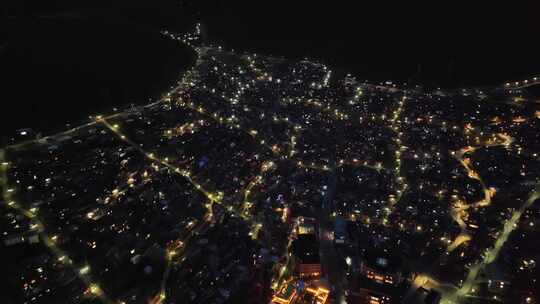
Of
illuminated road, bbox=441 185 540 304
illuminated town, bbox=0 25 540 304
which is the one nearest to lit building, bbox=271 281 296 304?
illuminated town, bbox=0 25 540 304

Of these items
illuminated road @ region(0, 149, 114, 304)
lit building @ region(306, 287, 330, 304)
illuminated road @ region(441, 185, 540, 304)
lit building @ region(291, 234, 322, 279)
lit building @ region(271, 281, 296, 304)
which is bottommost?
illuminated road @ region(0, 149, 114, 304)

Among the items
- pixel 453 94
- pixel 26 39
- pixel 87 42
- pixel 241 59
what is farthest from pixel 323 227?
pixel 26 39

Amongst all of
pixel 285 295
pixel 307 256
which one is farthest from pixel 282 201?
pixel 285 295

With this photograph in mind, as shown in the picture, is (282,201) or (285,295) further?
(282,201)

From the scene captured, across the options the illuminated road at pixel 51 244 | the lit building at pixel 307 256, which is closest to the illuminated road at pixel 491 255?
the lit building at pixel 307 256

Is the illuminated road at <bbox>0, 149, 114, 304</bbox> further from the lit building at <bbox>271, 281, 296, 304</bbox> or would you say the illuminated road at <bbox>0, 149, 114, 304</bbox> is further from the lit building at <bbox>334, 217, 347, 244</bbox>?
the lit building at <bbox>334, 217, 347, 244</bbox>

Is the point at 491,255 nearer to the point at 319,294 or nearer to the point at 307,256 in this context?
the point at 319,294

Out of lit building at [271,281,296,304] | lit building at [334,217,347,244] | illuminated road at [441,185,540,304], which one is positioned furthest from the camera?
lit building at [334,217,347,244]

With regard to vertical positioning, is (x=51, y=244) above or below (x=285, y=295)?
below

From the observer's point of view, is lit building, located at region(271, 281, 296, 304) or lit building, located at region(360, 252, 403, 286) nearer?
lit building, located at region(271, 281, 296, 304)

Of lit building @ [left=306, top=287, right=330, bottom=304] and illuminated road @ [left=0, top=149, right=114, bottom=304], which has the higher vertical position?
lit building @ [left=306, top=287, right=330, bottom=304]
